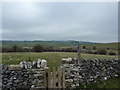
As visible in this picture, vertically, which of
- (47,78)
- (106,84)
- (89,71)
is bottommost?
(106,84)

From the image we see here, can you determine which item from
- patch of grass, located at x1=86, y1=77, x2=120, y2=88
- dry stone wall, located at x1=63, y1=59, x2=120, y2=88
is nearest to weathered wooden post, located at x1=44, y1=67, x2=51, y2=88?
dry stone wall, located at x1=63, y1=59, x2=120, y2=88

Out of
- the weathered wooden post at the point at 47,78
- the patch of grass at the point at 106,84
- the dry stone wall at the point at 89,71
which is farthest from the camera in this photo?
the dry stone wall at the point at 89,71

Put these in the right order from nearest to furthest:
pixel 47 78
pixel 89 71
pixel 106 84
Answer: pixel 47 78
pixel 106 84
pixel 89 71

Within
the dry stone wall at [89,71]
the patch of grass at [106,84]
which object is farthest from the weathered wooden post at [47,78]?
the patch of grass at [106,84]

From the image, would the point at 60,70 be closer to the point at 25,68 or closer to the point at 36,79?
the point at 36,79

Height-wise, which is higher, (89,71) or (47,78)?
(47,78)

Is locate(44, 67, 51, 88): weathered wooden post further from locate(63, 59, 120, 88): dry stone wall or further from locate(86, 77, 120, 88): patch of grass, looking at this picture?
locate(86, 77, 120, 88): patch of grass

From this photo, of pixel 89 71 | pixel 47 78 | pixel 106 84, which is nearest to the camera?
pixel 47 78

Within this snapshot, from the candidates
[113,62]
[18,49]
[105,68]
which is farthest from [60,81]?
[18,49]

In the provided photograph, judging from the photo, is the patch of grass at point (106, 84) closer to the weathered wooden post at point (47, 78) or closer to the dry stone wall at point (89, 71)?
the dry stone wall at point (89, 71)

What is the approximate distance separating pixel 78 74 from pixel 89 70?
893 millimetres

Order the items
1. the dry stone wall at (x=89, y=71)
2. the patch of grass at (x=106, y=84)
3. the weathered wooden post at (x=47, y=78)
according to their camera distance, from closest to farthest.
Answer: the weathered wooden post at (x=47, y=78), the patch of grass at (x=106, y=84), the dry stone wall at (x=89, y=71)

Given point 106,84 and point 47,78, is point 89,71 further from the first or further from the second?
point 47,78

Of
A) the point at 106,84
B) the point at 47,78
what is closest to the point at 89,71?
the point at 106,84
